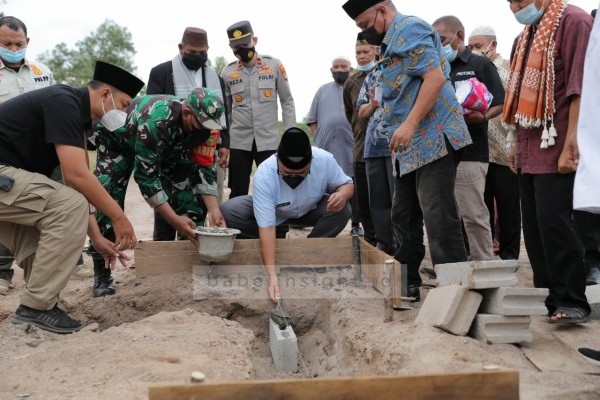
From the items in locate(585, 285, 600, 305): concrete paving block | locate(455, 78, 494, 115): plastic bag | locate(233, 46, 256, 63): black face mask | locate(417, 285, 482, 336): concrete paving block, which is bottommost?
locate(585, 285, 600, 305): concrete paving block

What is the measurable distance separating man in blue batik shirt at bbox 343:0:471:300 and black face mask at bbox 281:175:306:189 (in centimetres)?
100

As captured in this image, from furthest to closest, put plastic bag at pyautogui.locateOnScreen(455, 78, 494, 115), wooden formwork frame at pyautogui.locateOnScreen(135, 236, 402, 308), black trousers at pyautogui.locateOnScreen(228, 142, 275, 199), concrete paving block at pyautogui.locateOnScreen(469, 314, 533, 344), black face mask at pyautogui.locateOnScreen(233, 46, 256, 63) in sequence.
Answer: black trousers at pyautogui.locateOnScreen(228, 142, 275, 199) < black face mask at pyautogui.locateOnScreen(233, 46, 256, 63) < wooden formwork frame at pyautogui.locateOnScreen(135, 236, 402, 308) < plastic bag at pyautogui.locateOnScreen(455, 78, 494, 115) < concrete paving block at pyautogui.locateOnScreen(469, 314, 533, 344)

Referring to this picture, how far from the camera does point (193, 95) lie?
443 centimetres

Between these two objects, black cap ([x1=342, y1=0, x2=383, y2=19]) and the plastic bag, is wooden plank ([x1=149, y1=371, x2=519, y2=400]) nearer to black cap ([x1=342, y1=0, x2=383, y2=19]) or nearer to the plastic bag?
black cap ([x1=342, y1=0, x2=383, y2=19])

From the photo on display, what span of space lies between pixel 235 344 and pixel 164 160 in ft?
6.48

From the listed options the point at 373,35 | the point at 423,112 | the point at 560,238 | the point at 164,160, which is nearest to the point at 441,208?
the point at 423,112

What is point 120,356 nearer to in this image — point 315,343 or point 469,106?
point 315,343

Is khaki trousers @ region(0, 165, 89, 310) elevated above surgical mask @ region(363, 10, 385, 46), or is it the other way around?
surgical mask @ region(363, 10, 385, 46)

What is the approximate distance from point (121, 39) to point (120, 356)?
3858 centimetres

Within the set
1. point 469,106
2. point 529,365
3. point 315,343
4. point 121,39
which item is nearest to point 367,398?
point 529,365

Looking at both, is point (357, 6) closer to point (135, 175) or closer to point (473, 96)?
point (473, 96)

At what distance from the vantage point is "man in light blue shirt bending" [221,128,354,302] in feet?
15.0

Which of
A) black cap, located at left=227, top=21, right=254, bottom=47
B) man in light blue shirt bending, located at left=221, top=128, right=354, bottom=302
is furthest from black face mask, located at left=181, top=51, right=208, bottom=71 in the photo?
man in light blue shirt bending, located at left=221, top=128, right=354, bottom=302

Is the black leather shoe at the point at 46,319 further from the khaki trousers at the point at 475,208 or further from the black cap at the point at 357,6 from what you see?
the khaki trousers at the point at 475,208
